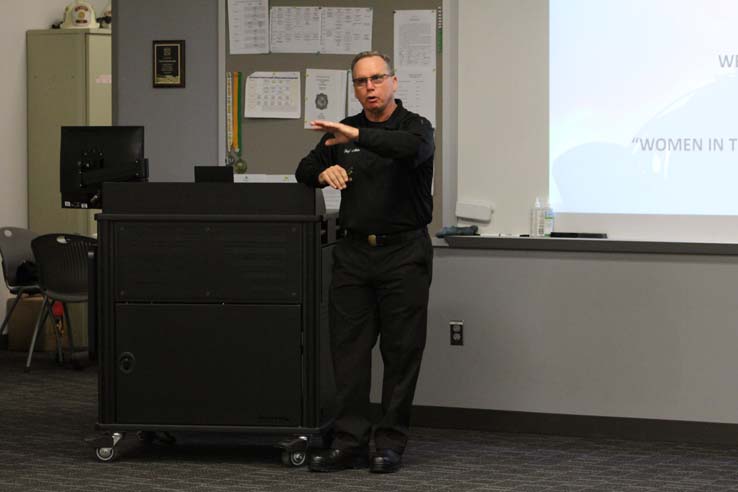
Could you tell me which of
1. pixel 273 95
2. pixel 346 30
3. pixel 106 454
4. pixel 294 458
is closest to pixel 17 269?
pixel 273 95

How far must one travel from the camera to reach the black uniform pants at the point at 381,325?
4441 mm

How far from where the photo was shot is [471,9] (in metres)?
5.30

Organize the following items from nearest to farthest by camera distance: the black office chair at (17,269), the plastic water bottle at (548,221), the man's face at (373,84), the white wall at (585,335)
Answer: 1. the man's face at (373,84)
2. the white wall at (585,335)
3. the plastic water bottle at (548,221)
4. the black office chair at (17,269)

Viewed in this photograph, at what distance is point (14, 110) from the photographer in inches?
338

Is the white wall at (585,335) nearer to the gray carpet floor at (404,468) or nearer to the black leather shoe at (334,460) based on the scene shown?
the gray carpet floor at (404,468)

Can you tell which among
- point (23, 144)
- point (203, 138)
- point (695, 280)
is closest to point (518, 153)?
point (695, 280)

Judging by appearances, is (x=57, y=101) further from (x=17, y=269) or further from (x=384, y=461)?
(x=384, y=461)

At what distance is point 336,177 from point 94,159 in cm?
126

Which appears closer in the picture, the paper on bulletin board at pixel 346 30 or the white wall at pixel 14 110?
the paper on bulletin board at pixel 346 30

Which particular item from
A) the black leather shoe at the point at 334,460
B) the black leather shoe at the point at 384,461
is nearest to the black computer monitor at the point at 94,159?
the black leather shoe at the point at 334,460

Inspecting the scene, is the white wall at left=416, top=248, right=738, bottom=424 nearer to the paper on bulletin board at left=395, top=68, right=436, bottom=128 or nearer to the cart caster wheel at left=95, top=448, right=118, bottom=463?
the paper on bulletin board at left=395, top=68, right=436, bottom=128

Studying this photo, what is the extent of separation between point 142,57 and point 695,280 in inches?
107

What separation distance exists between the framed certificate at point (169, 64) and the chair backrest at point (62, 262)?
193 cm

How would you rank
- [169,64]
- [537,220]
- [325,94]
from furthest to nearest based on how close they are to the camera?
[169,64]
[325,94]
[537,220]
